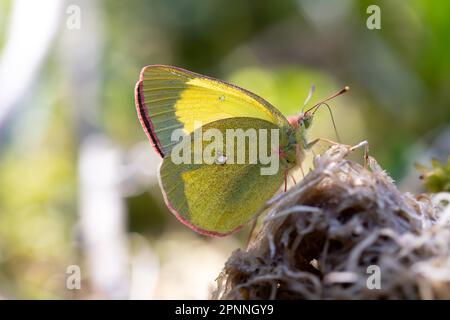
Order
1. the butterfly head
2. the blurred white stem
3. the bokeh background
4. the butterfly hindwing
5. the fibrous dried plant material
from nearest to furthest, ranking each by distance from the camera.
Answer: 1. the fibrous dried plant material
2. the butterfly hindwing
3. the butterfly head
4. the blurred white stem
5. the bokeh background

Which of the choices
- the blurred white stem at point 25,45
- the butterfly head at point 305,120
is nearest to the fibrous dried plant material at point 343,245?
the butterfly head at point 305,120

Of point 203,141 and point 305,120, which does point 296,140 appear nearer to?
point 305,120

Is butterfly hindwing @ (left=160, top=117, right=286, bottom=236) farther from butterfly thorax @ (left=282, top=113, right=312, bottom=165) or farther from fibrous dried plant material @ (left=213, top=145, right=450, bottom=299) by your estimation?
fibrous dried plant material @ (left=213, top=145, right=450, bottom=299)

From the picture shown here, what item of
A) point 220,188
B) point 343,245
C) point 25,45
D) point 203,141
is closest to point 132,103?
point 25,45

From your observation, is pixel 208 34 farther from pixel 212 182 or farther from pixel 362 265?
pixel 362 265

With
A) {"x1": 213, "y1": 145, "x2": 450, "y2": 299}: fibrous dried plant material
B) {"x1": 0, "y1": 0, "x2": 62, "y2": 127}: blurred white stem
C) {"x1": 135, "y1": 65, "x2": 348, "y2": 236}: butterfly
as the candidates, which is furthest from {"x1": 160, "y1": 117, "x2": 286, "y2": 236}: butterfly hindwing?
{"x1": 0, "y1": 0, "x2": 62, "y2": 127}: blurred white stem
